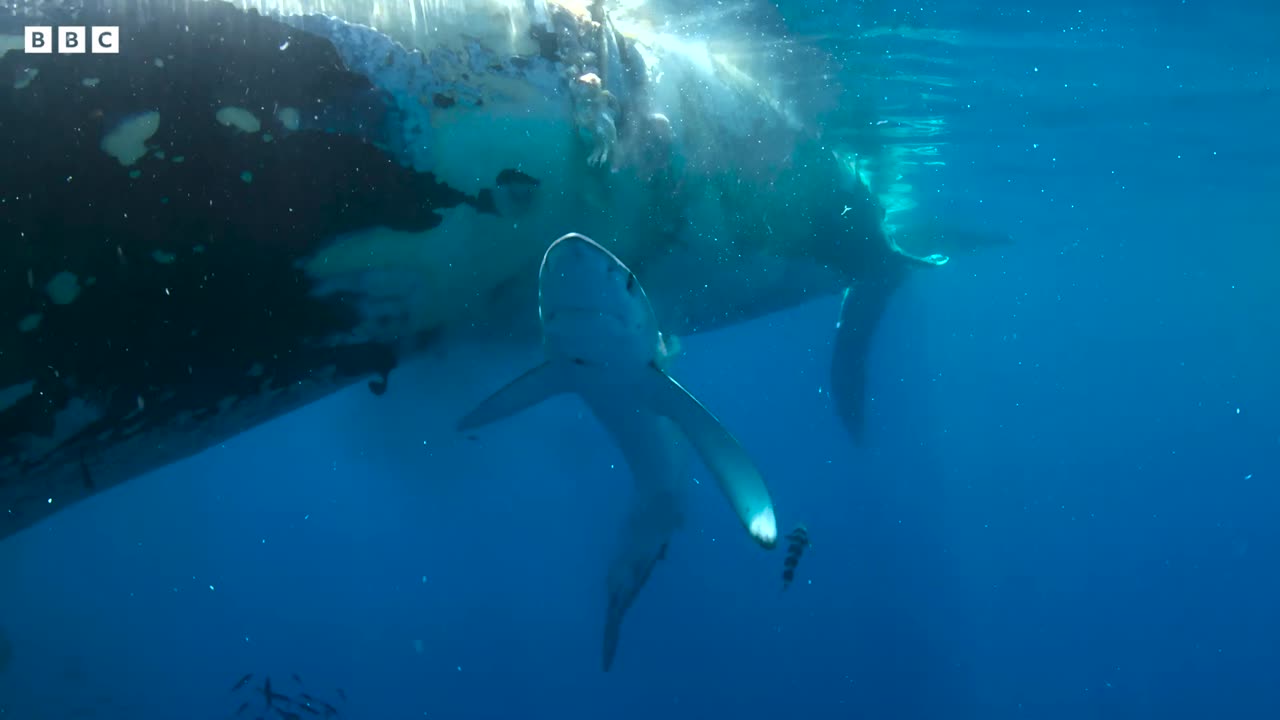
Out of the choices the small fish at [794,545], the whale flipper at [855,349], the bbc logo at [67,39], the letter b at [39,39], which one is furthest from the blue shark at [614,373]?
the whale flipper at [855,349]

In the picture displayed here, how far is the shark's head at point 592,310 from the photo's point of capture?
175 inches

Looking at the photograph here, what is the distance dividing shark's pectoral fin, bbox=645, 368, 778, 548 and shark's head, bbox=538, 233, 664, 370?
0.35 meters

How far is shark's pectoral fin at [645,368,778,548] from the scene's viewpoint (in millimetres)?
5323

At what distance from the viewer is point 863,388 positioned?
1363cm

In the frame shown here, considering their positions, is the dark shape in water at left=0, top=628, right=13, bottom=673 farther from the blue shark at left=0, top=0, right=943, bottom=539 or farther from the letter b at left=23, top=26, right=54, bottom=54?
the letter b at left=23, top=26, right=54, bottom=54

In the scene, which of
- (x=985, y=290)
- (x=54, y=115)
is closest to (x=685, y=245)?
(x=54, y=115)

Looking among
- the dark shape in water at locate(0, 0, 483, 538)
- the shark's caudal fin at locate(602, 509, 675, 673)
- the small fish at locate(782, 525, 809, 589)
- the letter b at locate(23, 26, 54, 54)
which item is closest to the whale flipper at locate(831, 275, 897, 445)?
the small fish at locate(782, 525, 809, 589)

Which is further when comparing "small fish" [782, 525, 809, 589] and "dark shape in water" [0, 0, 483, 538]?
"small fish" [782, 525, 809, 589]

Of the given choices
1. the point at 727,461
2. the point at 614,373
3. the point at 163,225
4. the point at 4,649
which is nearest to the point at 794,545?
the point at 727,461

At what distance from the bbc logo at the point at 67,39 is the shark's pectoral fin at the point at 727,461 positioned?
12.7 feet

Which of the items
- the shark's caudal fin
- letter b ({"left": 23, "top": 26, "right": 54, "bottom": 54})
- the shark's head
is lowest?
the shark's caudal fin

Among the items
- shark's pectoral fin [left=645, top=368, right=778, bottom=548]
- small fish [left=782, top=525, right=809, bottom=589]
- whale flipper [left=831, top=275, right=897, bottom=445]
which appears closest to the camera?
shark's pectoral fin [left=645, top=368, right=778, bottom=548]

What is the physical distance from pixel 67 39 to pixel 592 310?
9.86 ft

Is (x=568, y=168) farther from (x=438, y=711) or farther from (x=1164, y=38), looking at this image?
(x=438, y=711)
